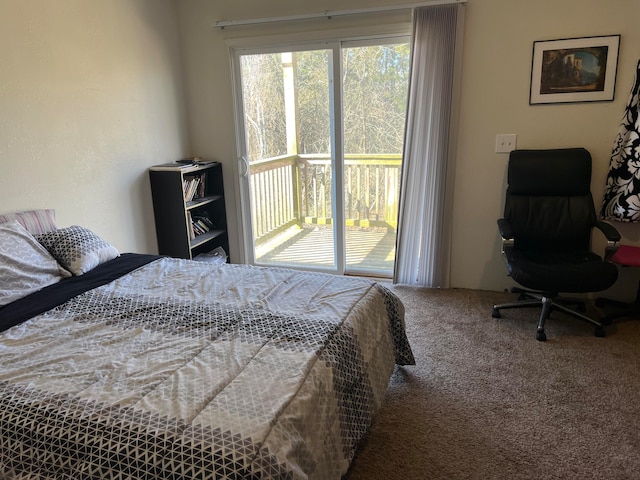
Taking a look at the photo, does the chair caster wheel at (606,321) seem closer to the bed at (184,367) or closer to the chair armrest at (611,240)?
the chair armrest at (611,240)

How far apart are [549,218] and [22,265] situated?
3.20m

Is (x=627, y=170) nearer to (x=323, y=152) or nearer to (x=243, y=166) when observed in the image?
(x=323, y=152)

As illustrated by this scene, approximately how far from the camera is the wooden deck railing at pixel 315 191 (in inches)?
151

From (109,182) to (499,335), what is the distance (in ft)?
9.46

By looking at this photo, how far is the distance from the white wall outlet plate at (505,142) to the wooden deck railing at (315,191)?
2.58 feet

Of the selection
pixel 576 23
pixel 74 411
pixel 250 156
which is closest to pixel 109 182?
pixel 250 156

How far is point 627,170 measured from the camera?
2.94 meters

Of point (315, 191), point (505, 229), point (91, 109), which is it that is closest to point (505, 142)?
point (505, 229)

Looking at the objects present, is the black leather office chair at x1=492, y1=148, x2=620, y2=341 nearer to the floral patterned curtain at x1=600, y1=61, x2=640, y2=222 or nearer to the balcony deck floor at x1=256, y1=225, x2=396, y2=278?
the floral patterned curtain at x1=600, y1=61, x2=640, y2=222

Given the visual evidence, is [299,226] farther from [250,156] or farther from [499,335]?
[499,335]

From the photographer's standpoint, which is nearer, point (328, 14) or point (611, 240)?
point (611, 240)

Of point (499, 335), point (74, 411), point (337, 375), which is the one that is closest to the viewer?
point (74, 411)

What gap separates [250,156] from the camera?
4.06 m

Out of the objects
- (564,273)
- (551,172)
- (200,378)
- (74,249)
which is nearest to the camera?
(200,378)
